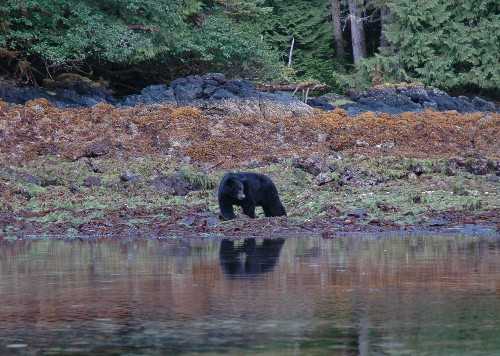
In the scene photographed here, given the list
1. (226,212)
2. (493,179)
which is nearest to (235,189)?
(226,212)

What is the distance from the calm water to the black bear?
315 cm

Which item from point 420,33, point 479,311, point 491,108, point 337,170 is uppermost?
point 420,33

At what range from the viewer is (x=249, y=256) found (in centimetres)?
1416

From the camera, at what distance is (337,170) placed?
24.8 metres

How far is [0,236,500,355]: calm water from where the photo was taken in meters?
8.27

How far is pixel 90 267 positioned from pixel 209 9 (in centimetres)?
2775

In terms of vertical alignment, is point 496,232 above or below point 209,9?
below

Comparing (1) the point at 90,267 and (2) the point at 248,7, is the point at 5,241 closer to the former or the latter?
(1) the point at 90,267

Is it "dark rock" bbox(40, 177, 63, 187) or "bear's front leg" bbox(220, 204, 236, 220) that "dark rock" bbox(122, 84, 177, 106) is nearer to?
"dark rock" bbox(40, 177, 63, 187)

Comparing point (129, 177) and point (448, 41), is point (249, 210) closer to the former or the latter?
point (129, 177)

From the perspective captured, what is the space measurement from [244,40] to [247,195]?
1687 centimetres

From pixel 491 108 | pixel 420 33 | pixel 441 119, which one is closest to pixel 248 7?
pixel 420 33

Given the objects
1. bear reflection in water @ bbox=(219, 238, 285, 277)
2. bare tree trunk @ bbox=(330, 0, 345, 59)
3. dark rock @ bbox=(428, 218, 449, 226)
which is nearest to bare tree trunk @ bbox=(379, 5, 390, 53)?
bare tree trunk @ bbox=(330, 0, 345, 59)

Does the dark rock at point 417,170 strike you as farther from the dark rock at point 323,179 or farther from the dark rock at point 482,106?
the dark rock at point 482,106
